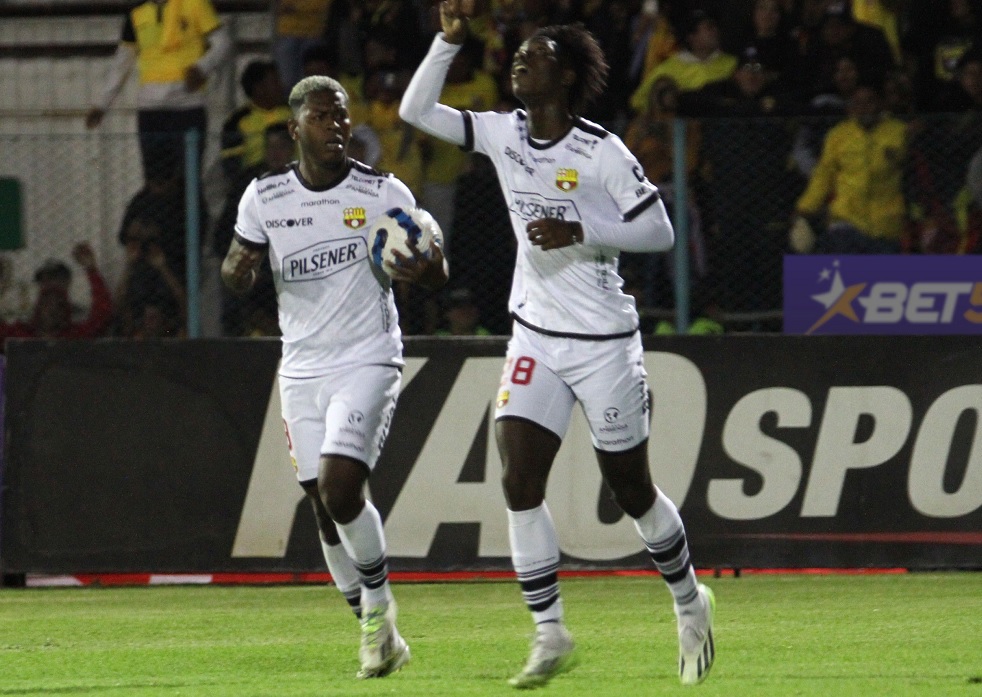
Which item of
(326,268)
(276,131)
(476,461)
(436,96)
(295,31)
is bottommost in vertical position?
(476,461)

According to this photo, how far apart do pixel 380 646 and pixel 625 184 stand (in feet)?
6.76

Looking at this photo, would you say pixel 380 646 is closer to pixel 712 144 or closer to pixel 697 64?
pixel 712 144

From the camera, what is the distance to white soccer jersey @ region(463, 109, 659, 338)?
629cm

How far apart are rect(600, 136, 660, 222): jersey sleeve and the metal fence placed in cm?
431

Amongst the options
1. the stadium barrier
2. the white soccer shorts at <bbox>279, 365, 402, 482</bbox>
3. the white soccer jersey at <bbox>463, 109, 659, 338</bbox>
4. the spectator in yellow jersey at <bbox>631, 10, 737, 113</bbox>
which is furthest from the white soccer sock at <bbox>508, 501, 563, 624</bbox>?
the spectator in yellow jersey at <bbox>631, 10, 737, 113</bbox>

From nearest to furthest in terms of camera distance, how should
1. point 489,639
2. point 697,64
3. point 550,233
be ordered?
1. point 550,233
2. point 489,639
3. point 697,64

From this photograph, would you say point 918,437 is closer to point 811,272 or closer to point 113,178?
point 811,272

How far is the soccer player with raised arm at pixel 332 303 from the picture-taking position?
6.84 meters

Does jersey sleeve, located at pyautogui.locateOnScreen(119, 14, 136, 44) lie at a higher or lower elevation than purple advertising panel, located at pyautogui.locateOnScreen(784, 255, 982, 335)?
higher

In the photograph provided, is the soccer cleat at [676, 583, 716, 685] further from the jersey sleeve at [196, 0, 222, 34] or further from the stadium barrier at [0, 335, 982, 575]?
the jersey sleeve at [196, 0, 222, 34]

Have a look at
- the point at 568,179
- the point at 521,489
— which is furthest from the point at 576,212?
the point at 521,489

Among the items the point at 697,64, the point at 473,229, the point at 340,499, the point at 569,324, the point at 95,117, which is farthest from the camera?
the point at 95,117

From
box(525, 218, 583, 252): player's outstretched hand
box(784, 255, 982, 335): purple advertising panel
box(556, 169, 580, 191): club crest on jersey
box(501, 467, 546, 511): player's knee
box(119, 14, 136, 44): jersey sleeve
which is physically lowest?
box(784, 255, 982, 335): purple advertising panel

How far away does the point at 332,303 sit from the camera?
23.0ft
